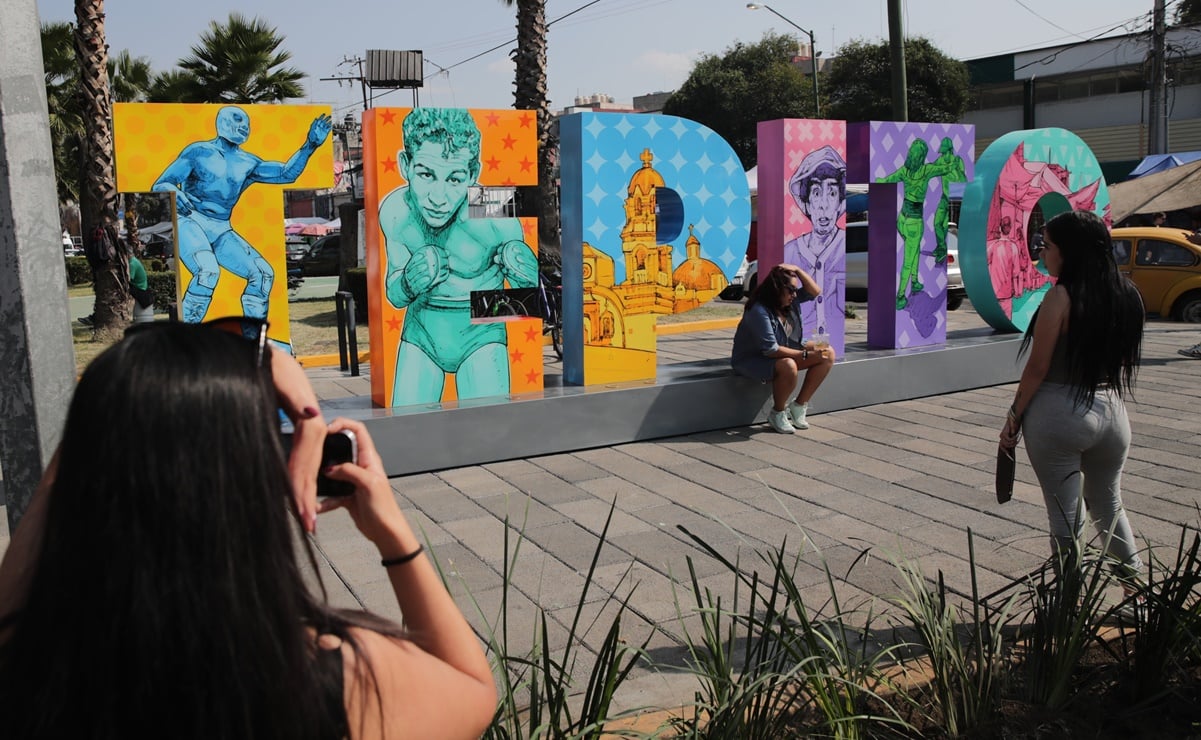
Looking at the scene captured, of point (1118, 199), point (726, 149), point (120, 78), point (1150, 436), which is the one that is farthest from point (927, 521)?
point (120, 78)

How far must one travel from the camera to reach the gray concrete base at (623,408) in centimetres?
714

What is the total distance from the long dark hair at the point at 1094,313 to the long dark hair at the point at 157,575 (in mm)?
3660

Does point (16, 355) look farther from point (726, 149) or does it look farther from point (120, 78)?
point (120, 78)

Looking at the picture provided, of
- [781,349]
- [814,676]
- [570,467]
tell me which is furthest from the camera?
[781,349]

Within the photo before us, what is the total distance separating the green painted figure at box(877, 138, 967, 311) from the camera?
962cm

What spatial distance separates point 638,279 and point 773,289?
105cm

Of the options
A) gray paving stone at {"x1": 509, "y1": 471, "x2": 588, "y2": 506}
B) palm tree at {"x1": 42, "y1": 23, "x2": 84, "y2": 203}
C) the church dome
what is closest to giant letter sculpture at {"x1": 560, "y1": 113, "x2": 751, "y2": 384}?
the church dome

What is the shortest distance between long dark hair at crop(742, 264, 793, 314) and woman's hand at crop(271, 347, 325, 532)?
662 centimetres

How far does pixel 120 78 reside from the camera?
2502cm

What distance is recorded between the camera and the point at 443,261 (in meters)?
7.45

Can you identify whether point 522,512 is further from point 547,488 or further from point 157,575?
point 157,575

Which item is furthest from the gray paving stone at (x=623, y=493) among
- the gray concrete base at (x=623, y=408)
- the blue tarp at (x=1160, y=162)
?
the blue tarp at (x=1160, y=162)

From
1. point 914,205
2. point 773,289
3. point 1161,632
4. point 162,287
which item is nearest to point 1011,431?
point 1161,632

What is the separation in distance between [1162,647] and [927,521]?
8.80ft
